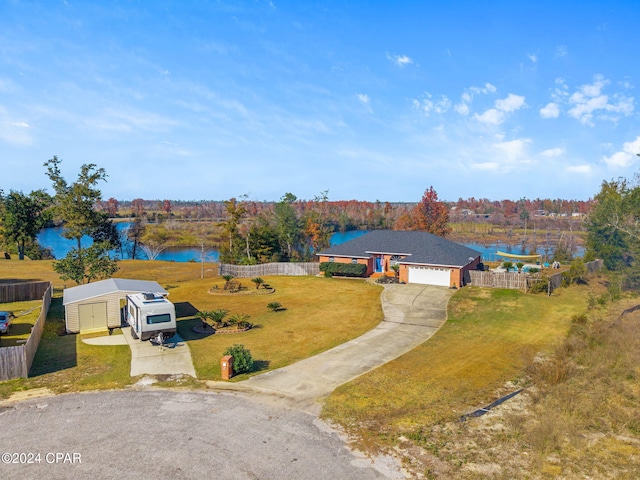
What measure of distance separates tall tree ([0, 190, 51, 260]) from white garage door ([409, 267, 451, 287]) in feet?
183

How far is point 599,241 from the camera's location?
50125mm

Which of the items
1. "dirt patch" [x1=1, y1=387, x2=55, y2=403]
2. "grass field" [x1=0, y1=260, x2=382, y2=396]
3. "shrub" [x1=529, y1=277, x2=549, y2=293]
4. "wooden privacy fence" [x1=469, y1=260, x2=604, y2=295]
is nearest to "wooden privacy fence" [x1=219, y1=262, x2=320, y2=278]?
"grass field" [x1=0, y1=260, x2=382, y2=396]

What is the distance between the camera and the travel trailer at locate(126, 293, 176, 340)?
21.0 metres

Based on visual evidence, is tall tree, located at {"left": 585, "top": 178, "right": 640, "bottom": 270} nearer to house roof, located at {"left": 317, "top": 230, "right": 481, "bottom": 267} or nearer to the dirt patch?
house roof, located at {"left": 317, "top": 230, "right": 481, "bottom": 267}

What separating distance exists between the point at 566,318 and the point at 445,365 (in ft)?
41.4

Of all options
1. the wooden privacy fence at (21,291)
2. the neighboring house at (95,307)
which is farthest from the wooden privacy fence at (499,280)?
the wooden privacy fence at (21,291)

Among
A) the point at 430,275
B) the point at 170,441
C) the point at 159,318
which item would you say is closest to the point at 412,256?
the point at 430,275

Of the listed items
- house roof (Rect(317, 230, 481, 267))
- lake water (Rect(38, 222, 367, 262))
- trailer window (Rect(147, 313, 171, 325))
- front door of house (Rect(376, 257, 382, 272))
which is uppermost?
house roof (Rect(317, 230, 481, 267))

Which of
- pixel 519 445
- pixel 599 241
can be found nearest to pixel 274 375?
pixel 519 445

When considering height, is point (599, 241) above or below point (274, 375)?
above

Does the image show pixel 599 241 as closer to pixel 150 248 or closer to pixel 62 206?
pixel 62 206

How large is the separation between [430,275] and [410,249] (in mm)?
4307

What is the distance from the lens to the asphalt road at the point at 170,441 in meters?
10.6

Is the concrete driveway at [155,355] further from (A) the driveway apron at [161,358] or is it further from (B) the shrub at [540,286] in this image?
(B) the shrub at [540,286]
